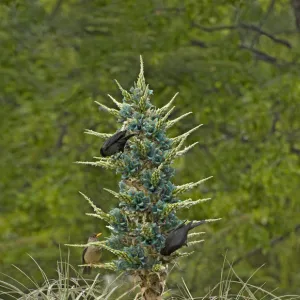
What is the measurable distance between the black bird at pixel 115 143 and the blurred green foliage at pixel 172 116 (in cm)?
876

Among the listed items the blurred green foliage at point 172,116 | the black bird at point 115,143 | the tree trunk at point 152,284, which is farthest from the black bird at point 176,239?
the blurred green foliage at point 172,116

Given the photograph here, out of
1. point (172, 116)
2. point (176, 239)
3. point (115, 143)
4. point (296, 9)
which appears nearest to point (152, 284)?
point (176, 239)

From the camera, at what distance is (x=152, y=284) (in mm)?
5391

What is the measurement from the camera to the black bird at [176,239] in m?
5.11

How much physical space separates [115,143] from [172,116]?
969 centimetres

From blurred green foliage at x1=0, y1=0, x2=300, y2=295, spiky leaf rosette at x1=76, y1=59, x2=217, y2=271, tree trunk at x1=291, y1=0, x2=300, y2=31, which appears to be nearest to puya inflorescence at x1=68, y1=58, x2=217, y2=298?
spiky leaf rosette at x1=76, y1=59, x2=217, y2=271

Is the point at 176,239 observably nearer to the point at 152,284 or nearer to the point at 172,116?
the point at 152,284

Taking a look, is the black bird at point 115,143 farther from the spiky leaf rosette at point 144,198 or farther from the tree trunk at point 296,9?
the tree trunk at point 296,9

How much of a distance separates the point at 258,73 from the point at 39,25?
10.4 feet

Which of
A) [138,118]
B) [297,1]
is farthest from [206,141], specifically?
[138,118]

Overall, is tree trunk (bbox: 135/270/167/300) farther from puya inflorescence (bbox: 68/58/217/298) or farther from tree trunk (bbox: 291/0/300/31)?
tree trunk (bbox: 291/0/300/31)

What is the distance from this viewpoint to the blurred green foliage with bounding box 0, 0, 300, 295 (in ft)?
48.0

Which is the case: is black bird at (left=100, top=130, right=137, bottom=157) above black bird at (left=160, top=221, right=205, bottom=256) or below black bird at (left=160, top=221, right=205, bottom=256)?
above

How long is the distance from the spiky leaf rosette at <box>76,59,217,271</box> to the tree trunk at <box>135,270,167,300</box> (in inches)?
2.2
